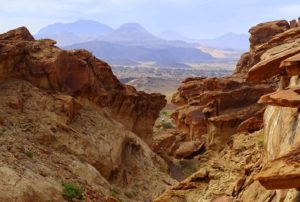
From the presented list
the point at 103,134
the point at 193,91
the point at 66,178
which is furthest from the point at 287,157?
the point at 193,91

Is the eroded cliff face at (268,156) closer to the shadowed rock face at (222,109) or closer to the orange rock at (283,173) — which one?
the orange rock at (283,173)

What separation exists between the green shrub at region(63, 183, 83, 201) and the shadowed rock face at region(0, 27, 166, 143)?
310 inches

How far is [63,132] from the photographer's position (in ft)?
86.1

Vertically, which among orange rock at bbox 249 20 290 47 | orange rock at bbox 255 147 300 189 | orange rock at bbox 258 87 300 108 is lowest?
orange rock at bbox 255 147 300 189

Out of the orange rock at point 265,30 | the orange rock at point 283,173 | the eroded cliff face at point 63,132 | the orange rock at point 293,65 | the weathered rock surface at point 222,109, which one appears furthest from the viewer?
the orange rock at point 265,30

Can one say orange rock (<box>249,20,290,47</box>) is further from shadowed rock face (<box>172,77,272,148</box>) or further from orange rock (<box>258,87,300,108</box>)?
orange rock (<box>258,87,300,108</box>)

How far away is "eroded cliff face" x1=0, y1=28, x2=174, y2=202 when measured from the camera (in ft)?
71.8

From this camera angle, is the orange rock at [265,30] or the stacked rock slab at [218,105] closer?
the stacked rock slab at [218,105]

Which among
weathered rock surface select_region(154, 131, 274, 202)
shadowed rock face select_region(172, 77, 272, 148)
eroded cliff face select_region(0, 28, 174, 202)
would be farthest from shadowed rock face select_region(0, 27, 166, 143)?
weathered rock surface select_region(154, 131, 274, 202)


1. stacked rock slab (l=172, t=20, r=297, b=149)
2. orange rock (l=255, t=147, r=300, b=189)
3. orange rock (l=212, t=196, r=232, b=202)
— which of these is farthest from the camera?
stacked rock slab (l=172, t=20, r=297, b=149)

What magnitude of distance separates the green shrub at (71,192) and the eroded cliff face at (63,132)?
0.27 metres

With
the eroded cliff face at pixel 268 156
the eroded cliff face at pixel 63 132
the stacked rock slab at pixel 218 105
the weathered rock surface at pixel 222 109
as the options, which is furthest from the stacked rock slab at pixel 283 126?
the weathered rock surface at pixel 222 109

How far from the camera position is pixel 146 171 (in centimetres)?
3045

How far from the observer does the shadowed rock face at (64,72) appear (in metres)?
28.0
